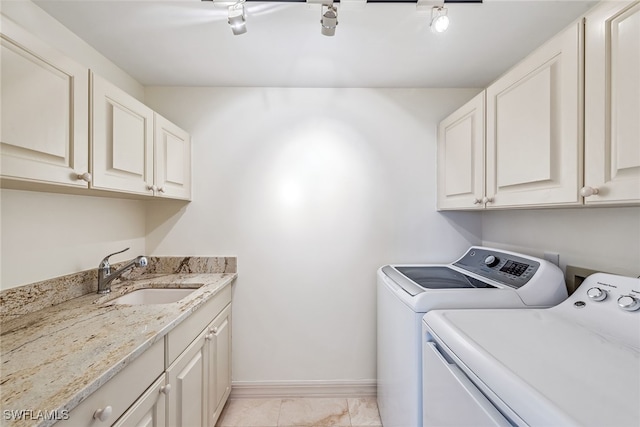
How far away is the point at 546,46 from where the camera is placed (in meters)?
1.02

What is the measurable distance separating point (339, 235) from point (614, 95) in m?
1.50

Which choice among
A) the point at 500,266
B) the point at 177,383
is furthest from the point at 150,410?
the point at 500,266

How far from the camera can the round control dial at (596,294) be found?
0.96m

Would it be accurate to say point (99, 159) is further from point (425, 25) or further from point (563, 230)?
point (563, 230)

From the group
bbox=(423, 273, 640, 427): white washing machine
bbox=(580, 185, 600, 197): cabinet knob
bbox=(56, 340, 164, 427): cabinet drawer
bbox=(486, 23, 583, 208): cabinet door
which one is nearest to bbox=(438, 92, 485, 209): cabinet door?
bbox=(486, 23, 583, 208): cabinet door

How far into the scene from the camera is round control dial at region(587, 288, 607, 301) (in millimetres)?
959

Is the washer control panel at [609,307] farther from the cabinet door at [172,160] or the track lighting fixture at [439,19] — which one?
the cabinet door at [172,160]

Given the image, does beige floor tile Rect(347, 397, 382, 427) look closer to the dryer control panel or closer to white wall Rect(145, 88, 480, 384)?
white wall Rect(145, 88, 480, 384)

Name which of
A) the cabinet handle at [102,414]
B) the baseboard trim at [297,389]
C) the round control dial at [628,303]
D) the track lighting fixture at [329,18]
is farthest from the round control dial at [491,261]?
the cabinet handle at [102,414]

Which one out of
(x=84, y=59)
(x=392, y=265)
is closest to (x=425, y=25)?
(x=392, y=265)

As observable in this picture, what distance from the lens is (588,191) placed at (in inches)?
33.8

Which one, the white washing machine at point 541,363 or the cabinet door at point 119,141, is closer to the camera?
the white washing machine at point 541,363

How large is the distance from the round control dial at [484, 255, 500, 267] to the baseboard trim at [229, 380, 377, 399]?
122cm

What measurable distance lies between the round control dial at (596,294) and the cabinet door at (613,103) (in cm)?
38
